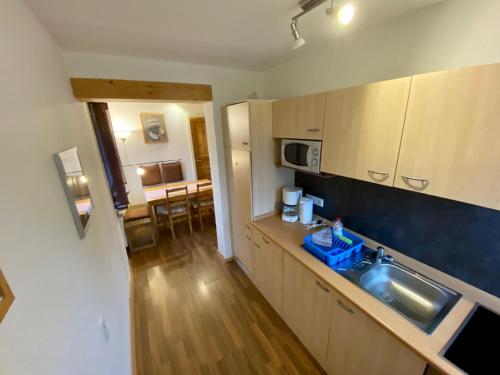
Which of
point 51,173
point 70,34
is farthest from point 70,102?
point 51,173

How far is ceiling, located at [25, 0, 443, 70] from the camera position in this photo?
112 centimetres

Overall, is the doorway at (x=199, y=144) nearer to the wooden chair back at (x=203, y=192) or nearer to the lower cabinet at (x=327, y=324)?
the wooden chair back at (x=203, y=192)

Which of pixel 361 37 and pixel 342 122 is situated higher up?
pixel 361 37

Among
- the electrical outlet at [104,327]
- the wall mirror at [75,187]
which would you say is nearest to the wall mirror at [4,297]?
the wall mirror at [75,187]

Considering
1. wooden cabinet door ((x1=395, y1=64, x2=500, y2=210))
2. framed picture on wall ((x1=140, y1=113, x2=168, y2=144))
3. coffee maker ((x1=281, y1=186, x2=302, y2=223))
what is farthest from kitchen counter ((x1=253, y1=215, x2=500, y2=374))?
framed picture on wall ((x1=140, y1=113, x2=168, y2=144))

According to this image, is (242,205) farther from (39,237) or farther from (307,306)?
(39,237)

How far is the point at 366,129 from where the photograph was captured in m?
1.25

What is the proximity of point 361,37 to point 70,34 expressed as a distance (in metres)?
2.01

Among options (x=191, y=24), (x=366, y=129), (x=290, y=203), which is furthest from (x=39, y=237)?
(x=290, y=203)

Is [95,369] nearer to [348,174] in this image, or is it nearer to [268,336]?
→ [268,336]

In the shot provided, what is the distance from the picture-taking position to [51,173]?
0.94 meters

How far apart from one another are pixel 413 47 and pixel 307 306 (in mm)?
1917

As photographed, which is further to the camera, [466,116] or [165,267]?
[165,267]

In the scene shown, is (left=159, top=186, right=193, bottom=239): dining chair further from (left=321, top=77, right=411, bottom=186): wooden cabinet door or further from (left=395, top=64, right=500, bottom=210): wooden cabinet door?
(left=395, top=64, right=500, bottom=210): wooden cabinet door
